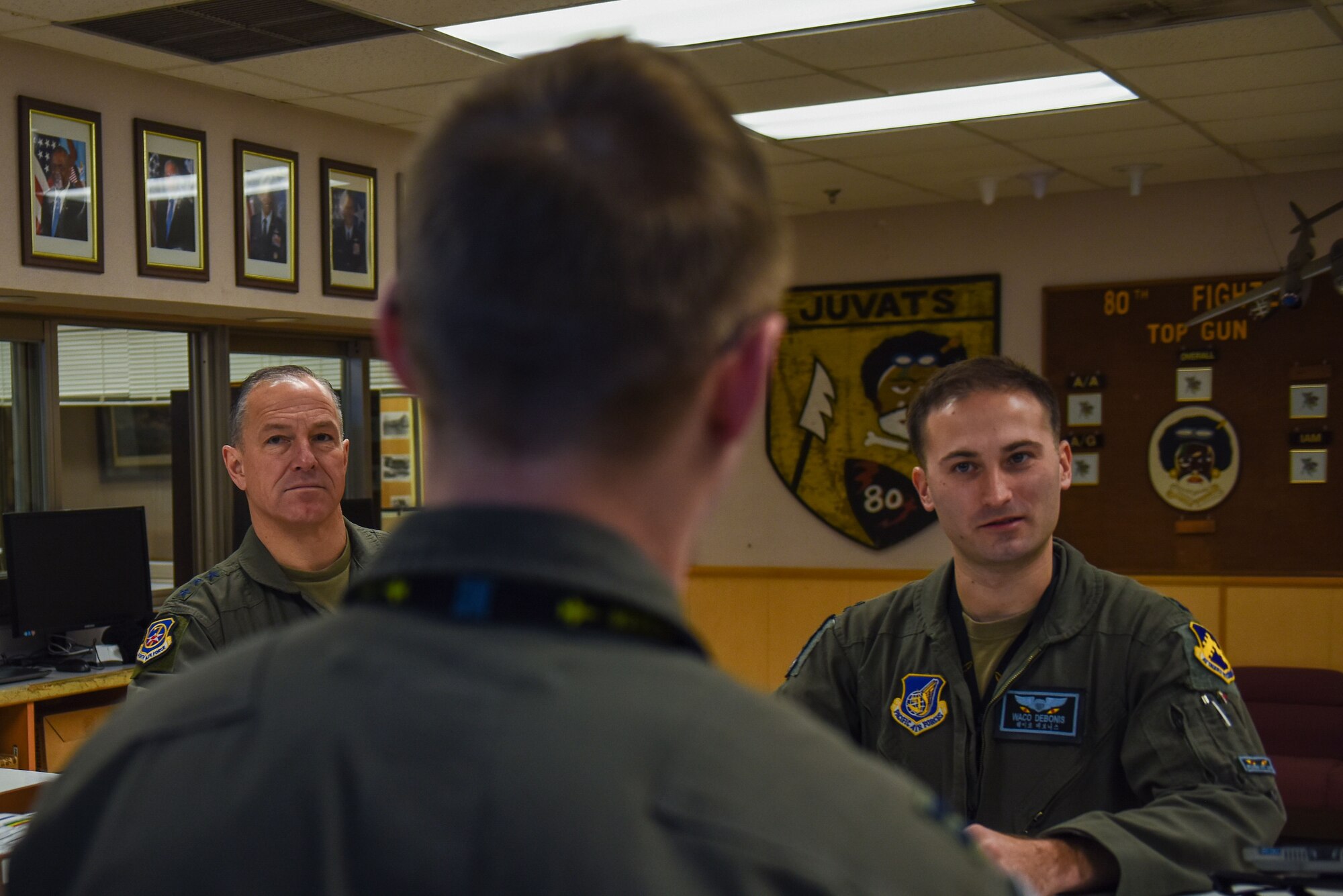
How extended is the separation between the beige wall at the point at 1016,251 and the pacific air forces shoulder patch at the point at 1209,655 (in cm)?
530

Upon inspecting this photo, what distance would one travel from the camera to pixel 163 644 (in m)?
2.63

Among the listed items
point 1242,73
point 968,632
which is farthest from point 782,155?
point 968,632

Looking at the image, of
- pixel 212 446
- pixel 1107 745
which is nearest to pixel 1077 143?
pixel 212 446

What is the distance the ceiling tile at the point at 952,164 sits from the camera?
6.25 metres

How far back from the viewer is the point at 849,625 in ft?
7.98

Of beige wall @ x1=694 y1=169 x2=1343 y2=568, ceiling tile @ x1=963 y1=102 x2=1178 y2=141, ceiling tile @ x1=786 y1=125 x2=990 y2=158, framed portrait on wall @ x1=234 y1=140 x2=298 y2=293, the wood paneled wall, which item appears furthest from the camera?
beige wall @ x1=694 y1=169 x2=1343 y2=568

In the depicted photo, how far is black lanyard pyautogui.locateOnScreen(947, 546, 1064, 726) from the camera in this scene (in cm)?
221

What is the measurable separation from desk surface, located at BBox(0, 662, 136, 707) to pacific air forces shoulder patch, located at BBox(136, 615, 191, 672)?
190 centimetres

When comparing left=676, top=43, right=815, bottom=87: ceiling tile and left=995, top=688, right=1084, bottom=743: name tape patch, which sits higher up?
left=676, top=43, right=815, bottom=87: ceiling tile

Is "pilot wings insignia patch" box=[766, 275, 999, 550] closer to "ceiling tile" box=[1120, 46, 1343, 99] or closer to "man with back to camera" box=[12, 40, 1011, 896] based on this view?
"ceiling tile" box=[1120, 46, 1343, 99]

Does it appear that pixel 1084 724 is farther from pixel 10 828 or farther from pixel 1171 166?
pixel 1171 166

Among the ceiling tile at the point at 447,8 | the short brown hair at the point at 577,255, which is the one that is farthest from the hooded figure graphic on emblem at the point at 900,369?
the short brown hair at the point at 577,255

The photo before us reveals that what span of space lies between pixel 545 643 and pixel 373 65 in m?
4.41

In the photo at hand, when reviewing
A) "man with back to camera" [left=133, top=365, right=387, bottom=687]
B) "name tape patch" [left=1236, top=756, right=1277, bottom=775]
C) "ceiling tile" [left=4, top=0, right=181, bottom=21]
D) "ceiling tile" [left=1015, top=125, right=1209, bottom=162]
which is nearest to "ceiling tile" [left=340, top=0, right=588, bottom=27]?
"ceiling tile" [left=4, top=0, right=181, bottom=21]
